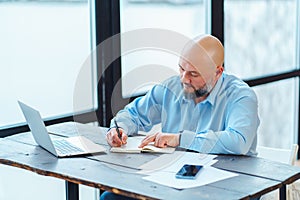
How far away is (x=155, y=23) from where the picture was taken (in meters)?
3.69

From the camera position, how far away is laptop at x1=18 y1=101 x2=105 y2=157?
7.91ft

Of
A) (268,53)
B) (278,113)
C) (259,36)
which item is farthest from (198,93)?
(278,113)

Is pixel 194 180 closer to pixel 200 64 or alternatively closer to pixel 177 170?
pixel 177 170

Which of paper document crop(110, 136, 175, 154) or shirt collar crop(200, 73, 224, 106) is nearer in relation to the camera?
paper document crop(110, 136, 175, 154)

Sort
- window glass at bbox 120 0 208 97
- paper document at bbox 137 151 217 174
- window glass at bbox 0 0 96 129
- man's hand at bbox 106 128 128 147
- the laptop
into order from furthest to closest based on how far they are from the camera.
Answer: window glass at bbox 120 0 208 97, window glass at bbox 0 0 96 129, man's hand at bbox 106 128 128 147, the laptop, paper document at bbox 137 151 217 174

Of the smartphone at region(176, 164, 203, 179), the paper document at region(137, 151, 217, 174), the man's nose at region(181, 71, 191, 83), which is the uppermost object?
the man's nose at region(181, 71, 191, 83)

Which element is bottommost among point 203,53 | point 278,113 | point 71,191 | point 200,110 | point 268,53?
point 278,113

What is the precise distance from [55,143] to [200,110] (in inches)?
25.8

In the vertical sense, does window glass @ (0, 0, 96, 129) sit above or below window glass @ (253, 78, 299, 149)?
above

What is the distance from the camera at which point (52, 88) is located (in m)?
3.18

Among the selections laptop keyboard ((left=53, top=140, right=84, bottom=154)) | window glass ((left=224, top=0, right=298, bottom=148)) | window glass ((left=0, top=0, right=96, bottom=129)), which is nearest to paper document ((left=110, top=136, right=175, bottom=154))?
laptop keyboard ((left=53, top=140, right=84, bottom=154))

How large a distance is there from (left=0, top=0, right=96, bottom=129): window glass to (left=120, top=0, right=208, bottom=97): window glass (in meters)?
0.24

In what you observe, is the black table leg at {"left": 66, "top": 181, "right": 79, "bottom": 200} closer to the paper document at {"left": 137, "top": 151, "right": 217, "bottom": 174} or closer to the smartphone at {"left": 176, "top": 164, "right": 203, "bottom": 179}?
the paper document at {"left": 137, "top": 151, "right": 217, "bottom": 174}

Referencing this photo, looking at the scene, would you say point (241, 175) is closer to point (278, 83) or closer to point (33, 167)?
point (33, 167)
